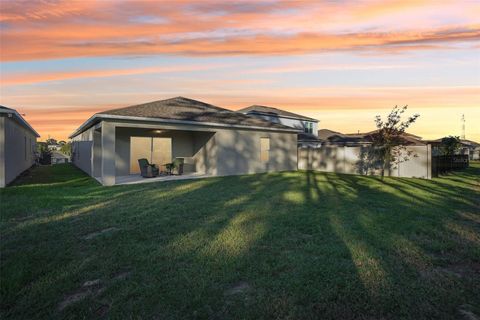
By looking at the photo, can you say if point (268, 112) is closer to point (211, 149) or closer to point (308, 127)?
point (308, 127)

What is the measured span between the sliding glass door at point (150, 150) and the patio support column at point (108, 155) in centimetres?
383

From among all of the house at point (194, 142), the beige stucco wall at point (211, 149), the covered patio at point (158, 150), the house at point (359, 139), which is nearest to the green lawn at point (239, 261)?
the house at point (194, 142)

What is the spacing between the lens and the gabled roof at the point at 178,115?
47.3 ft

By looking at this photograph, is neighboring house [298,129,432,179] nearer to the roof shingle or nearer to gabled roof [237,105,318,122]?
the roof shingle

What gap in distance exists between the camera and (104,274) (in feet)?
13.7

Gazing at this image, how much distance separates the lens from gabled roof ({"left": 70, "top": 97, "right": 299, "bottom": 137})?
14.4 meters

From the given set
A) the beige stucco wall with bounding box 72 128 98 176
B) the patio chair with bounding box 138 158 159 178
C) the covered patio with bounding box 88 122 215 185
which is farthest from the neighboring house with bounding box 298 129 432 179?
the beige stucco wall with bounding box 72 128 98 176

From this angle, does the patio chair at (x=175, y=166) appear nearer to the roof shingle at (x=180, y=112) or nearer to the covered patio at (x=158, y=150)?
A: the covered patio at (x=158, y=150)

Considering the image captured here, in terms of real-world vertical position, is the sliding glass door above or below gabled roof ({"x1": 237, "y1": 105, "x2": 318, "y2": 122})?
below

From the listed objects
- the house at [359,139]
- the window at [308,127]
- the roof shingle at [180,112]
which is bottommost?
the house at [359,139]

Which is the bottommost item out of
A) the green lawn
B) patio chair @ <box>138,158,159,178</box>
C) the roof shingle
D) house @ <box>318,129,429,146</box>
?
the green lawn

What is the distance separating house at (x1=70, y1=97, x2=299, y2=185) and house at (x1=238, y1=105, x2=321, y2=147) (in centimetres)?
1503

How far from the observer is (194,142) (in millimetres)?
19891

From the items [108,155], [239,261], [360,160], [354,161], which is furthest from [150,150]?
[239,261]
